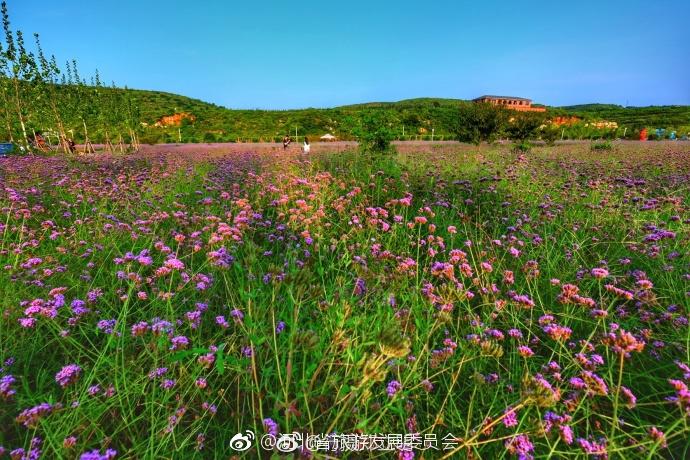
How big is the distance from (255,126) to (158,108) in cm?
2545

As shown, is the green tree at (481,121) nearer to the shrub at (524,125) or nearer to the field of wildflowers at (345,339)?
the shrub at (524,125)

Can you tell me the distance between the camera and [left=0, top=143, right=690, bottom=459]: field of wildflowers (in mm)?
1390

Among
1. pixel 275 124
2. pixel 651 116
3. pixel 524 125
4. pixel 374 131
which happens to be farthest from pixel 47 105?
pixel 651 116

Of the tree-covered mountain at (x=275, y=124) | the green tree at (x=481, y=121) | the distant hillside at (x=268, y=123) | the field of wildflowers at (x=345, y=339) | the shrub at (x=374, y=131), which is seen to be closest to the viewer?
the field of wildflowers at (x=345, y=339)

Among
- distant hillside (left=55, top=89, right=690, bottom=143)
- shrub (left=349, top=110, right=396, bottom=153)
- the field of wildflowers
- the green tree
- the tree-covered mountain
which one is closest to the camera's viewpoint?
the field of wildflowers

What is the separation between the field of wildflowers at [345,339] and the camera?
139 cm

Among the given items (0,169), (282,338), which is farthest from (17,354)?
(0,169)

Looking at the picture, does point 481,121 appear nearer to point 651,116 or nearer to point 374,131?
point 374,131

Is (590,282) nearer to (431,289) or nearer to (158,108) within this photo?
(431,289)

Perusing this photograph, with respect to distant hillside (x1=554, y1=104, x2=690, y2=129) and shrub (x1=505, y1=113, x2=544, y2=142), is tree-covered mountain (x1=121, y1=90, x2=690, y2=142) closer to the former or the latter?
distant hillside (x1=554, y1=104, x2=690, y2=129)

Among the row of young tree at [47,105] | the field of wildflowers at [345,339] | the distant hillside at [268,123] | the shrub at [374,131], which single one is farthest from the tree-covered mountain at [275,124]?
the field of wildflowers at [345,339]

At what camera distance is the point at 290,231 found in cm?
359

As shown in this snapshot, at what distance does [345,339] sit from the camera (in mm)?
1608

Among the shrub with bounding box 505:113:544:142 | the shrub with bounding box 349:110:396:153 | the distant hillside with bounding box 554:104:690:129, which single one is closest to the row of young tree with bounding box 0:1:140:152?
the shrub with bounding box 349:110:396:153
